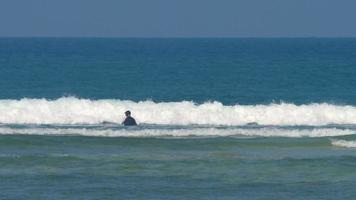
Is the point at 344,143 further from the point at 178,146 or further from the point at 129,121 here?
the point at 129,121

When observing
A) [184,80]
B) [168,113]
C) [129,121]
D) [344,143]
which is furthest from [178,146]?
[184,80]

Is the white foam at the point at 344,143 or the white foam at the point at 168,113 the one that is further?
the white foam at the point at 168,113

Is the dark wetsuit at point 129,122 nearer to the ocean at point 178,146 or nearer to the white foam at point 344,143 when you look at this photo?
the ocean at point 178,146

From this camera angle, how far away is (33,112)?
43594mm

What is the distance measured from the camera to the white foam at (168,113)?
A: 140ft

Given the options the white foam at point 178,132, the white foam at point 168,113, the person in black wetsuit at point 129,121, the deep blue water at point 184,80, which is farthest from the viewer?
the deep blue water at point 184,80

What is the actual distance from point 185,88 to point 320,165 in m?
32.2

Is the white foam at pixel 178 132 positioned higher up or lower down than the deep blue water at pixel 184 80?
lower down

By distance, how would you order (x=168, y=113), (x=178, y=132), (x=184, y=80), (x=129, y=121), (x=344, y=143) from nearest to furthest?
1. (x=344, y=143)
2. (x=178, y=132)
3. (x=129, y=121)
4. (x=168, y=113)
5. (x=184, y=80)

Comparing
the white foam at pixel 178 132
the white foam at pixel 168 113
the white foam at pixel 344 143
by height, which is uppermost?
the white foam at pixel 168 113

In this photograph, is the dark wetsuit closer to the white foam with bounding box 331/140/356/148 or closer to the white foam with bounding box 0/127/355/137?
the white foam with bounding box 0/127/355/137

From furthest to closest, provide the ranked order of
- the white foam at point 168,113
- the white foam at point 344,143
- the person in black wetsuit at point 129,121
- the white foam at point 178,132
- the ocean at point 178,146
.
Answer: the white foam at point 168,113
the person in black wetsuit at point 129,121
the white foam at point 178,132
the white foam at point 344,143
the ocean at point 178,146

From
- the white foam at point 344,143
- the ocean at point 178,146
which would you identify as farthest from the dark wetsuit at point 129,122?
the white foam at point 344,143

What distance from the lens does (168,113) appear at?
43375 mm
